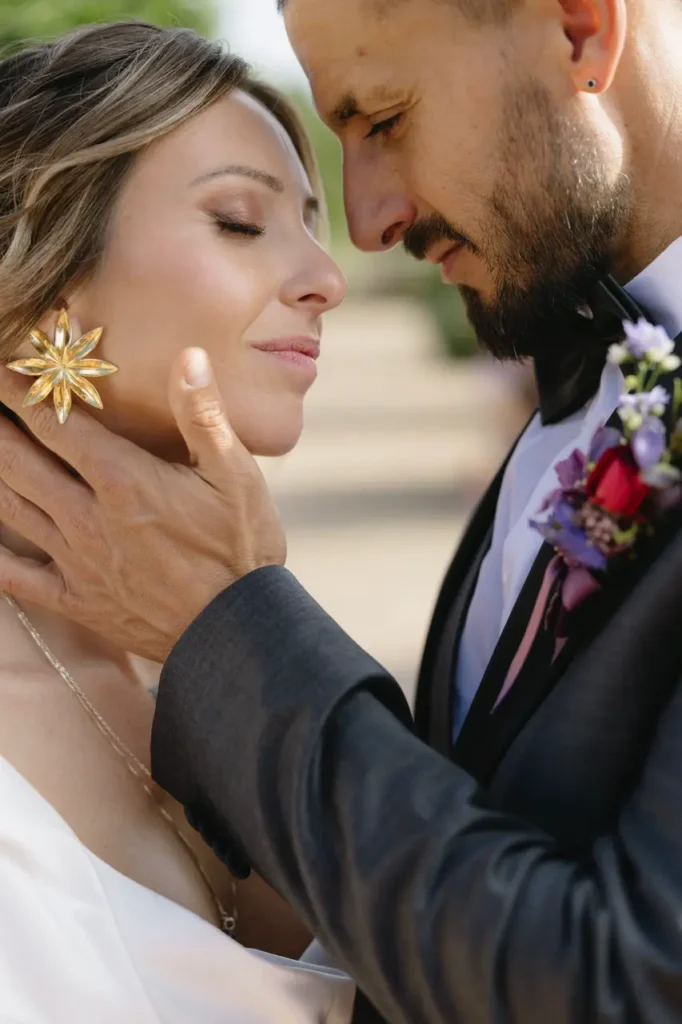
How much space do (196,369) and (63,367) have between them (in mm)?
315

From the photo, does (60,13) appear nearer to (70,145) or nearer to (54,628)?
(70,145)

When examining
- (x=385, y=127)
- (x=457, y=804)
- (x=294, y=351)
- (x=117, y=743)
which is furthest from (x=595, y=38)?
(x=117, y=743)

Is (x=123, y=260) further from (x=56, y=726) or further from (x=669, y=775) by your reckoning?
(x=669, y=775)

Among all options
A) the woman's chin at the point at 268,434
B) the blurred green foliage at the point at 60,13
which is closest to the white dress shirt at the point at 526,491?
the woman's chin at the point at 268,434

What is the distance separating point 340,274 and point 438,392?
76.4 ft

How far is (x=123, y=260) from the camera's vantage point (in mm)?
2137

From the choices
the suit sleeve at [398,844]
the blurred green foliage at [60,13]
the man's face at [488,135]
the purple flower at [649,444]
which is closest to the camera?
the suit sleeve at [398,844]

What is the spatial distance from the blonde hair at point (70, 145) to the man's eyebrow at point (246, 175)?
0.38 ft

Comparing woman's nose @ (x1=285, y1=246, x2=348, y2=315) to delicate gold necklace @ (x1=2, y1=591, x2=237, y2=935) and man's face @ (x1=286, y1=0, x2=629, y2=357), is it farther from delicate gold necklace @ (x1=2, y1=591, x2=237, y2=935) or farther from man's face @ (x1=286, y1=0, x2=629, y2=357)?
delicate gold necklace @ (x1=2, y1=591, x2=237, y2=935)

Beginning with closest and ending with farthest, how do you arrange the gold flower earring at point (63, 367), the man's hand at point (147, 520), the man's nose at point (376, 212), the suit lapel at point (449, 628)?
1. the man's hand at point (147, 520)
2. the gold flower earring at point (63, 367)
3. the suit lapel at point (449, 628)
4. the man's nose at point (376, 212)

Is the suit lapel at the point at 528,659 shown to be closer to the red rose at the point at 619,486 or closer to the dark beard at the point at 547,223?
the red rose at the point at 619,486

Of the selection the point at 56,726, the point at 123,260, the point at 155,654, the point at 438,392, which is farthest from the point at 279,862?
the point at 438,392

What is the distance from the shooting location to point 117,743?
224 centimetres

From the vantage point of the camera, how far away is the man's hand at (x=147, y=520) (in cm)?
188
